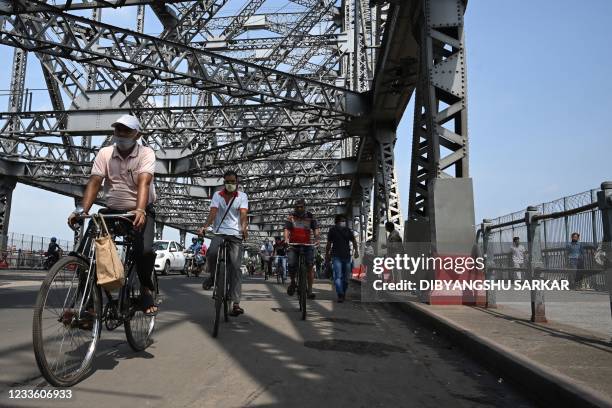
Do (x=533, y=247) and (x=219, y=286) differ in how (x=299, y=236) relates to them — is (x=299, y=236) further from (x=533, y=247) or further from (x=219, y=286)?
(x=533, y=247)

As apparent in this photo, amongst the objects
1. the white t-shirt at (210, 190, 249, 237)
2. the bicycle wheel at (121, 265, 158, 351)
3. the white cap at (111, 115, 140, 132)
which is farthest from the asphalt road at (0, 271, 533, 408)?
the white cap at (111, 115, 140, 132)

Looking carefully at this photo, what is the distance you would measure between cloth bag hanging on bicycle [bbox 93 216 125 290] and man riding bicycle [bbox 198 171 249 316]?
8.42 feet

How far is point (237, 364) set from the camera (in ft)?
14.7

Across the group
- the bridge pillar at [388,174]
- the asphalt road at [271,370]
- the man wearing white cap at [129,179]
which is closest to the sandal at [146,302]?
the man wearing white cap at [129,179]

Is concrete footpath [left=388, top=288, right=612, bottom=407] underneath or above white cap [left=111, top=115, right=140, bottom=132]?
underneath

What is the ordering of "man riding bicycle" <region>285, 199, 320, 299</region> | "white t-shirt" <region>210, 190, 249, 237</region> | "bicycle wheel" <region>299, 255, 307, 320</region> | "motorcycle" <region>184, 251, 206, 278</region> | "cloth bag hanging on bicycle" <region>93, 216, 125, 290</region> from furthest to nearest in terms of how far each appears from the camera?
"motorcycle" <region>184, 251, 206, 278</region>, "man riding bicycle" <region>285, 199, 320, 299</region>, "bicycle wheel" <region>299, 255, 307, 320</region>, "white t-shirt" <region>210, 190, 249, 237</region>, "cloth bag hanging on bicycle" <region>93, 216, 125, 290</region>

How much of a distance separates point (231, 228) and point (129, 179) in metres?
2.27

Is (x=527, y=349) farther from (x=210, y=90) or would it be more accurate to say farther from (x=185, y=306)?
(x=210, y=90)

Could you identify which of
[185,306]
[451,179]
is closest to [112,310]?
[185,306]

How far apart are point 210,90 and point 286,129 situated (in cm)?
442

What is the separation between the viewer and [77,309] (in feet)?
12.2

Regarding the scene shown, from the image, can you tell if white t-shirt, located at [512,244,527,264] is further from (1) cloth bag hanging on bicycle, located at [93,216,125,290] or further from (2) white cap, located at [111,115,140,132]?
(1) cloth bag hanging on bicycle, located at [93,216,125,290]

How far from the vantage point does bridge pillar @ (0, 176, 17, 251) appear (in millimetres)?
28219

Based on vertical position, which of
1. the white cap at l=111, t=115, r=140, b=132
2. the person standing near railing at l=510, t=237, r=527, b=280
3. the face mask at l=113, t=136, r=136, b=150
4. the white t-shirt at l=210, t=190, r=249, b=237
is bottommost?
the person standing near railing at l=510, t=237, r=527, b=280
